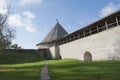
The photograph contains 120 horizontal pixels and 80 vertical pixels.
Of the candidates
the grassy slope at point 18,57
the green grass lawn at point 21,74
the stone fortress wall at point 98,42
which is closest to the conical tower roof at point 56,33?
the grassy slope at point 18,57

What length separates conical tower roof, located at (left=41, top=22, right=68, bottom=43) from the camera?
57.7 m

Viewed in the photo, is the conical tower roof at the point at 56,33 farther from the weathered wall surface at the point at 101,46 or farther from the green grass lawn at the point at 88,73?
the green grass lawn at the point at 88,73

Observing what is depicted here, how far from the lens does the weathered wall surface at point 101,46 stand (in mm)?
27569

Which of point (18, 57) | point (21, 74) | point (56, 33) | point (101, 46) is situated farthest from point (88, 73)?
point (56, 33)

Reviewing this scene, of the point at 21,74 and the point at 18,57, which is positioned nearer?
the point at 21,74

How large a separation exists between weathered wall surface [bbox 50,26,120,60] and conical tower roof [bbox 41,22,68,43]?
16.4m

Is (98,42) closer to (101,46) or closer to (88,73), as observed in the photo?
(101,46)

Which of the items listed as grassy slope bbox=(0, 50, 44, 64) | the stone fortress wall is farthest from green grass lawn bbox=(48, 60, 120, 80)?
grassy slope bbox=(0, 50, 44, 64)

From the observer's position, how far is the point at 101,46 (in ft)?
101

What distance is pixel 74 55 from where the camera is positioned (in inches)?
1592

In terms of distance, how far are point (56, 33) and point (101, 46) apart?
94.1 feet

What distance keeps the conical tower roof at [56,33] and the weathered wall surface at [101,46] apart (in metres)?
16.4

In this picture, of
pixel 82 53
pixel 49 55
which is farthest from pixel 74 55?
pixel 49 55

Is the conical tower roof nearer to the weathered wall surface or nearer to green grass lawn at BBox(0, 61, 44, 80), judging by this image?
the weathered wall surface
